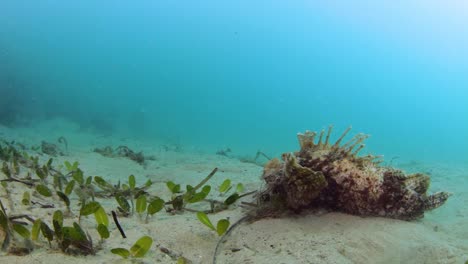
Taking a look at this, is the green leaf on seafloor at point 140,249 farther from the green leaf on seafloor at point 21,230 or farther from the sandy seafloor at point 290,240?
the green leaf on seafloor at point 21,230

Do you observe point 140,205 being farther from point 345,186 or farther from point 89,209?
point 345,186

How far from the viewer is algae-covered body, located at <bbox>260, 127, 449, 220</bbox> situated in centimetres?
265

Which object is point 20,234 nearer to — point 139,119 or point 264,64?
point 139,119

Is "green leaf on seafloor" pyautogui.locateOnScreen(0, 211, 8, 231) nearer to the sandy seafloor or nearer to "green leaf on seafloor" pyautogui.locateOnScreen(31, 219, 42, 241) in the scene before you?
"green leaf on seafloor" pyautogui.locateOnScreen(31, 219, 42, 241)

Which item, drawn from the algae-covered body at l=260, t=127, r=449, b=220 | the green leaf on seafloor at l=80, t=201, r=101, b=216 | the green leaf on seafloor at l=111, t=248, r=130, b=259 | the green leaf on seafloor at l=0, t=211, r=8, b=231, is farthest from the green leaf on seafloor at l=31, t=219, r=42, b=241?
the algae-covered body at l=260, t=127, r=449, b=220

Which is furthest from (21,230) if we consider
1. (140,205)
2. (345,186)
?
(345,186)

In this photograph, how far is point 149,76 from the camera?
99125 millimetres

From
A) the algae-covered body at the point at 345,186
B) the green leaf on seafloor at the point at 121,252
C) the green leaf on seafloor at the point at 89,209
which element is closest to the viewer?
the green leaf on seafloor at the point at 121,252

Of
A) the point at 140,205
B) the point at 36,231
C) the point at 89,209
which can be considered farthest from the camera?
the point at 140,205

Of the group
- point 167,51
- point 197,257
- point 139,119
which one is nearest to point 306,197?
point 197,257

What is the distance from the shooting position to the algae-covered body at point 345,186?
2.65m

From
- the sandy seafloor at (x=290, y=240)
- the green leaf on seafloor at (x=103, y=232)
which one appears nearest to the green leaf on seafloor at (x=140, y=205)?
the sandy seafloor at (x=290, y=240)

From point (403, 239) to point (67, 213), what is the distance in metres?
2.74

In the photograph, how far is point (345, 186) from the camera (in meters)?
2.75
